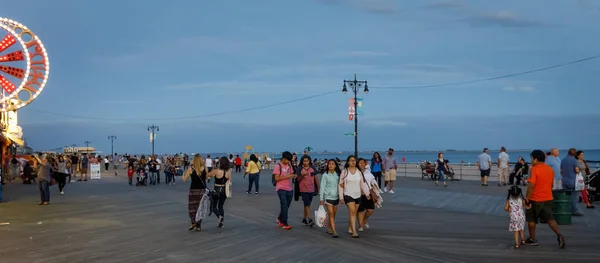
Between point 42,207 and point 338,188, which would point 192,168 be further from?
point 42,207

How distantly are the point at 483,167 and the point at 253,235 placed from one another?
15488mm

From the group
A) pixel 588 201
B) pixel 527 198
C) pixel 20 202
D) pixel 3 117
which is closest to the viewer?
pixel 527 198

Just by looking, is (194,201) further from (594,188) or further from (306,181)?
(594,188)

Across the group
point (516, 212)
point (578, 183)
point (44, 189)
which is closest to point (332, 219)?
point (516, 212)

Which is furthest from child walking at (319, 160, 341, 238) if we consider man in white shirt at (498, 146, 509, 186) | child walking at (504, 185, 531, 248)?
Answer: man in white shirt at (498, 146, 509, 186)

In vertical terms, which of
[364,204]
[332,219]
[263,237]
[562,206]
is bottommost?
[263,237]

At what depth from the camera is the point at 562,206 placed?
38.4 ft

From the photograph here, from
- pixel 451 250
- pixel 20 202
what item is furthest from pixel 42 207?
pixel 451 250

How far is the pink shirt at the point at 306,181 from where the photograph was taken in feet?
38.9

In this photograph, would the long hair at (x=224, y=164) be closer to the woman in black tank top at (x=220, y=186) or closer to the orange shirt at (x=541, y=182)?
the woman in black tank top at (x=220, y=186)

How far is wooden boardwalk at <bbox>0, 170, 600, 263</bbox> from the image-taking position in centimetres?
852

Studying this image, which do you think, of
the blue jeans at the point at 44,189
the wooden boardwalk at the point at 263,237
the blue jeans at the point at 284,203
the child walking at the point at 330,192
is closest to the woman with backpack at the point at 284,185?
the blue jeans at the point at 284,203

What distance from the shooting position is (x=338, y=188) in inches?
424

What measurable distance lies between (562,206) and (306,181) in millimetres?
5382
